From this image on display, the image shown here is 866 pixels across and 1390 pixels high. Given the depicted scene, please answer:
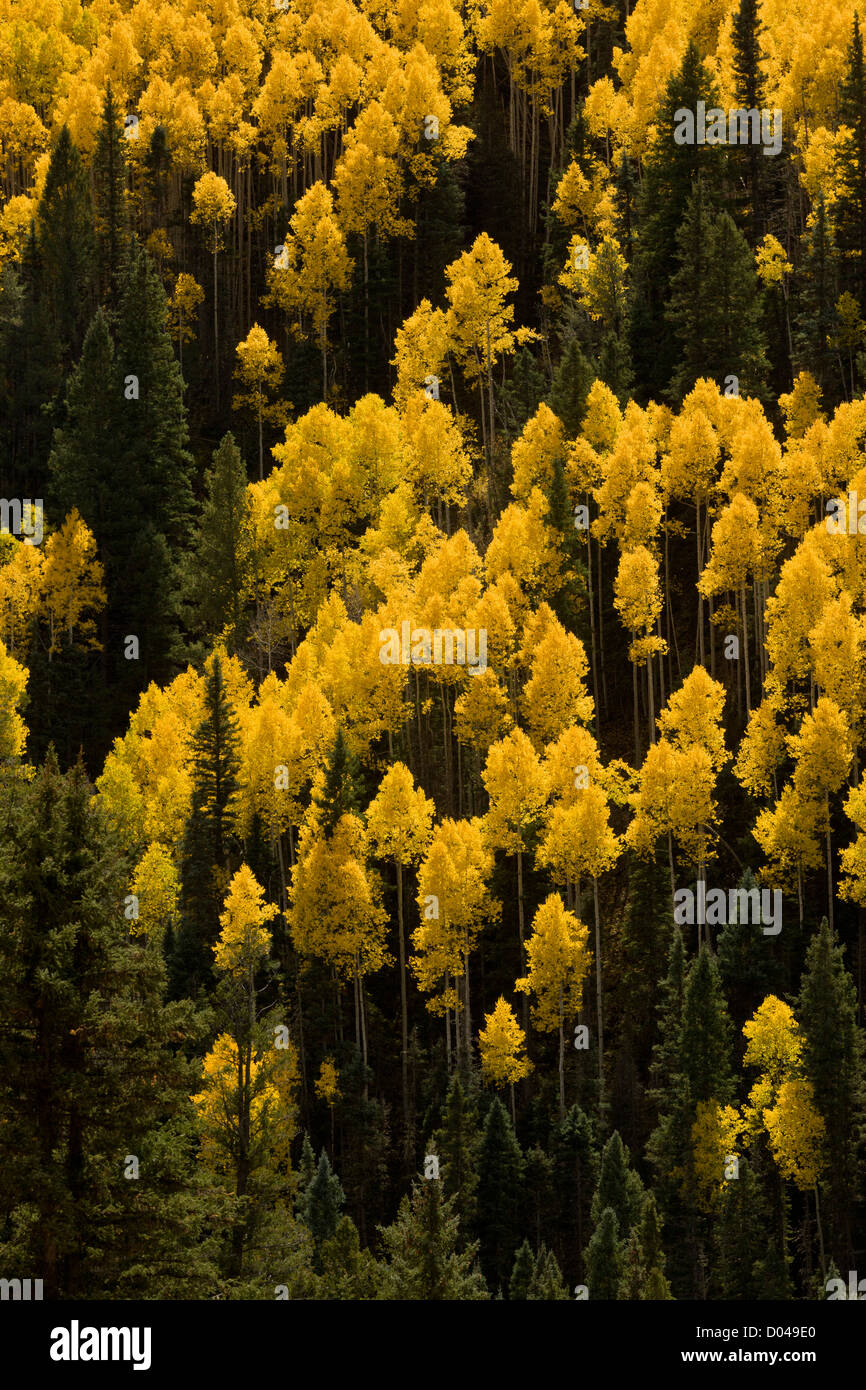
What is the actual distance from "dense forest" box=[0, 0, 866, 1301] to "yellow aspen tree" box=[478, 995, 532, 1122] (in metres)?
0.17

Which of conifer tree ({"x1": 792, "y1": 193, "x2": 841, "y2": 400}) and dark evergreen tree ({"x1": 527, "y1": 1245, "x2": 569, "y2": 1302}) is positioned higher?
conifer tree ({"x1": 792, "y1": 193, "x2": 841, "y2": 400})

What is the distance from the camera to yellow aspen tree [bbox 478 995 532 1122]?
56.0 metres

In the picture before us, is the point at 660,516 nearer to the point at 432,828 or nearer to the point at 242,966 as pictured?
the point at 432,828

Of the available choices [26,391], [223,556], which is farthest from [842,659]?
[26,391]

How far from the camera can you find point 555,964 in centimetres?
5628

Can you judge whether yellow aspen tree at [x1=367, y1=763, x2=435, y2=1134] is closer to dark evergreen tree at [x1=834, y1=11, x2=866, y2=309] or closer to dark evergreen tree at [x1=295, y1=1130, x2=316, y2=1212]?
dark evergreen tree at [x1=295, y1=1130, x2=316, y2=1212]

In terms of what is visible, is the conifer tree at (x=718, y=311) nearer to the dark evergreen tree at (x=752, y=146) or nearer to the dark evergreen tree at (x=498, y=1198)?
the dark evergreen tree at (x=752, y=146)

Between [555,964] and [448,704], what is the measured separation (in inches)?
549

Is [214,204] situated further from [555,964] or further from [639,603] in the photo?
[555,964]

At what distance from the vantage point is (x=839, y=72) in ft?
312

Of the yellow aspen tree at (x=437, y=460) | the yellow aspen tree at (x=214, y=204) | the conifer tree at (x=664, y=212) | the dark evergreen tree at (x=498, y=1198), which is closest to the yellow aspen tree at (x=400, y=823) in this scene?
the dark evergreen tree at (x=498, y=1198)

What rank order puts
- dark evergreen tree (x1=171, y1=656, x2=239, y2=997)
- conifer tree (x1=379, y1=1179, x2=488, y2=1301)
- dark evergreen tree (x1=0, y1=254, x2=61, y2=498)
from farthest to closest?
dark evergreen tree (x1=0, y1=254, x2=61, y2=498) < dark evergreen tree (x1=171, y1=656, x2=239, y2=997) < conifer tree (x1=379, y1=1179, x2=488, y2=1301)

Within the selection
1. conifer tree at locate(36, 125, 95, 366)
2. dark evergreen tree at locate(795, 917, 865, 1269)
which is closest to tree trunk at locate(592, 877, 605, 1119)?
dark evergreen tree at locate(795, 917, 865, 1269)

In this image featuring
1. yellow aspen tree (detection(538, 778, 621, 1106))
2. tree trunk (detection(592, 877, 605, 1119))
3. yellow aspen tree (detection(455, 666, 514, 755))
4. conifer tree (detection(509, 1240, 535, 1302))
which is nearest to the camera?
conifer tree (detection(509, 1240, 535, 1302))
